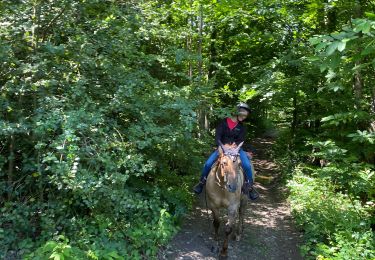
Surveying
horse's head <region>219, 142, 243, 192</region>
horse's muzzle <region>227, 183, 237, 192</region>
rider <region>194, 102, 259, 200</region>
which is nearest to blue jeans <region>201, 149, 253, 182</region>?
rider <region>194, 102, 259, 200</region>

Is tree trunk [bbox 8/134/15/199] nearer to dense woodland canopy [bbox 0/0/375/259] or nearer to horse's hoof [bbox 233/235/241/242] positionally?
dense woodland canopy [bbox 0/0/375/259]

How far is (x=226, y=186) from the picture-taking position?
617cm

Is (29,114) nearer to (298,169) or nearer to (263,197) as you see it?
(263,197)

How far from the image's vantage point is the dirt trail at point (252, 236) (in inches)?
263

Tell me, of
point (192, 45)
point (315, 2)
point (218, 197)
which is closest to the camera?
point (218, 197)

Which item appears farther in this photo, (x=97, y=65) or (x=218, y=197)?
(x=218, y=197)

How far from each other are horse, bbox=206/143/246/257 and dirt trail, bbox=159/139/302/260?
47 centimetres

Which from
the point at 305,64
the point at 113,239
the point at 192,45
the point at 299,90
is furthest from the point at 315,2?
the point at 113,239

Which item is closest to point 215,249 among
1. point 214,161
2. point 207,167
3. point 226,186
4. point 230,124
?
point 226,186

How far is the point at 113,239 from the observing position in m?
5.47

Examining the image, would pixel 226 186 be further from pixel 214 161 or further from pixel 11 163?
pixel 11 163

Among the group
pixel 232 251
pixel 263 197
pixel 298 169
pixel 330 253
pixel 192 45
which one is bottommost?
pixel 263 197

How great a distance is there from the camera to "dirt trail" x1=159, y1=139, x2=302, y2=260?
6.67 meters

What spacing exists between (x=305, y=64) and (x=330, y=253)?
18.8 ft
